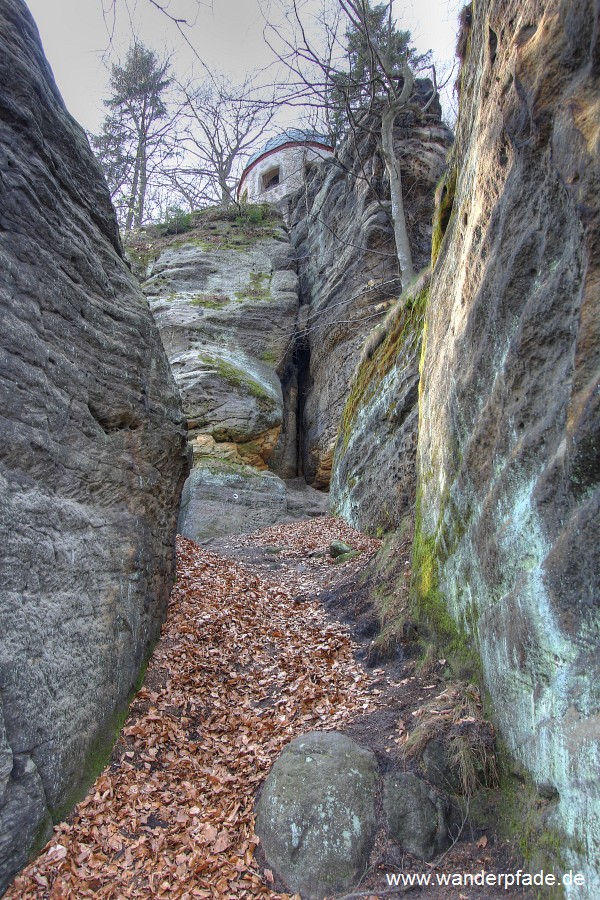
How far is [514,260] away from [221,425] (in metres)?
13.4

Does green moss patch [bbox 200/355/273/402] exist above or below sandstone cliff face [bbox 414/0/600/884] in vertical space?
above

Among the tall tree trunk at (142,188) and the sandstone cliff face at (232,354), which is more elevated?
the tall tree trunk at (142,188)

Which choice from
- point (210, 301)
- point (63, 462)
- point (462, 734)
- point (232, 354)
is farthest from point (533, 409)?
point (210, 301)

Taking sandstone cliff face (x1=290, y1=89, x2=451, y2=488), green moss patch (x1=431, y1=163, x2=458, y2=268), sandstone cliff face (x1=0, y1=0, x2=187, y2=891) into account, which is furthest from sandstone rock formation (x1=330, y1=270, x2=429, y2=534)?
sandstone cliff face (x1=290, y1=89, x2=451, y2=488)

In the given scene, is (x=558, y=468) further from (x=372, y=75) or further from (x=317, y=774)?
(x=372, y=75)

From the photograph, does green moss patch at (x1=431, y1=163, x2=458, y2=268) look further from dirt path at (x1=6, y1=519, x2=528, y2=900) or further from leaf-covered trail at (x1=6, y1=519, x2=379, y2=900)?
leaf-covered trail at (x1=6, y1=519, x2=379, y2=900)

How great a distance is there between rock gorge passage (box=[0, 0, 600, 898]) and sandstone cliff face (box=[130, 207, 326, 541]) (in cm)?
618

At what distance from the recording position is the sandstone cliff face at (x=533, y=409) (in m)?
3.09

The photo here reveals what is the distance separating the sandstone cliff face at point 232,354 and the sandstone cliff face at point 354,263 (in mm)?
1105

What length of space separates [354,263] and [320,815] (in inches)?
750

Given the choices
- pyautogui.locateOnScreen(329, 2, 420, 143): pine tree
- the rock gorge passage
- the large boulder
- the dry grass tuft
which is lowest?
the large boulder

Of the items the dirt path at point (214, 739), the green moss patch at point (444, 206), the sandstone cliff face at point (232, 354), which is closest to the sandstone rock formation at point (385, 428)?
the dirt path at point (214, 739)

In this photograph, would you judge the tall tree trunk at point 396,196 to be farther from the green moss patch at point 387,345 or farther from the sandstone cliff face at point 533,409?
the sandstone cliff face at point 533,409

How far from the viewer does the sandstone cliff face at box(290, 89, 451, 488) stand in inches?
732
